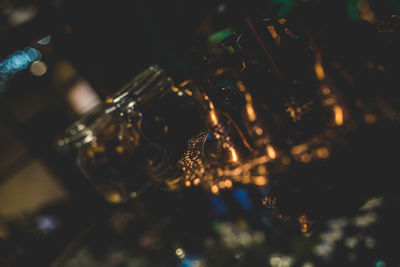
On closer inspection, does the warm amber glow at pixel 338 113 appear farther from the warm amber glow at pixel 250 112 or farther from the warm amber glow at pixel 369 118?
the warm amber glow at pixel 250 112

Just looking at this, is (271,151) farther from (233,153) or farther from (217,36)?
(217,36)

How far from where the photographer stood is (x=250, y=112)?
87 cm

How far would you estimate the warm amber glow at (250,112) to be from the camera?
0.86 metres

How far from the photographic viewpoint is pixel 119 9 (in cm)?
164

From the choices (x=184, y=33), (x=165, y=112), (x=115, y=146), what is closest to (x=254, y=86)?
(x=165, y=112)

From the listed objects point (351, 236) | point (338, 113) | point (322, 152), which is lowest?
point (351, 236)

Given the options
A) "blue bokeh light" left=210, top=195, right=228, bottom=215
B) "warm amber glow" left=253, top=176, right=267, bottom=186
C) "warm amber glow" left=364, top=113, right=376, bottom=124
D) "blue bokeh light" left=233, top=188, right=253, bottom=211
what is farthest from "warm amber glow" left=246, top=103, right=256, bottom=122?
"blue bokeh light" left=210, top=195, right=228, bottom=215

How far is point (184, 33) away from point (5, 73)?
8.49 ft

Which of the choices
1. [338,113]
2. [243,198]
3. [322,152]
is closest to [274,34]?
[338,113]

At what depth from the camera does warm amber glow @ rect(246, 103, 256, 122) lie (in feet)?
2.83

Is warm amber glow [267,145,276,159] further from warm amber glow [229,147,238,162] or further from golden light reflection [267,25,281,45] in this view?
golden light reflection [267,25,281,45]

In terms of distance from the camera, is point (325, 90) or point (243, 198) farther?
point (243, 198)

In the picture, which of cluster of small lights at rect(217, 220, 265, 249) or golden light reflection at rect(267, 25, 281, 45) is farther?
cluster of small lights at rect(217, 220, 265, 249)

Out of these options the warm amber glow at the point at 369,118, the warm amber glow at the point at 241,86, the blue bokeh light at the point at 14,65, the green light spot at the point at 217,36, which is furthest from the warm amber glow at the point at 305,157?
the blue bokeh light at the point at 14,65
